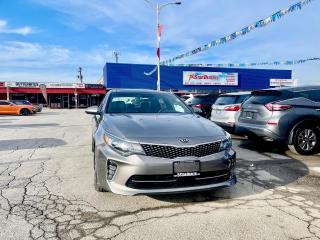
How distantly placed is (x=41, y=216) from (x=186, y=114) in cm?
268

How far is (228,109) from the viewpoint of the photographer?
9430 millimetres

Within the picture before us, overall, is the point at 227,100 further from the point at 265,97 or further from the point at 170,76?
the point at 170,76

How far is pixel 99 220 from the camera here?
138 inches

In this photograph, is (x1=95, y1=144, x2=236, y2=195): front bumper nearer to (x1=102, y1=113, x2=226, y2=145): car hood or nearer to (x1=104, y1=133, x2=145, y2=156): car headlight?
(x1=104, y1=133, x2=145, y2=156): car headlight

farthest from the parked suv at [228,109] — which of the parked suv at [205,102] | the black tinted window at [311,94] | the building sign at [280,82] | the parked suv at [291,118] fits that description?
the building sign at [280,82]

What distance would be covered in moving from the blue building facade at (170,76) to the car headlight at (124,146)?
42133 millimetres

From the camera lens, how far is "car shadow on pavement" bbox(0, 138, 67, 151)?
27.7 feet

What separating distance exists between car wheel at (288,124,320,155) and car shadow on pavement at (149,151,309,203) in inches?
21.2

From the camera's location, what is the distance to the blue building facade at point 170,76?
4566 centimetres

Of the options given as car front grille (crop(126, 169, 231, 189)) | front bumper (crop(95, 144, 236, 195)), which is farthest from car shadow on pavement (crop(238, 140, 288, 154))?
car front grille (crop(126, 169, 231, 189))

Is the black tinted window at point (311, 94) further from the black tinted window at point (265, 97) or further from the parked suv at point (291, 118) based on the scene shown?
the black tinted window at point (265, 97)


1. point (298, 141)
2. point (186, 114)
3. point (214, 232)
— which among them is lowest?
point (214, 232)

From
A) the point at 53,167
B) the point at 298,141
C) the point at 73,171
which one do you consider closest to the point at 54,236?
the point at 73,171

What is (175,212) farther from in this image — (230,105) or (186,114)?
(230,105)
